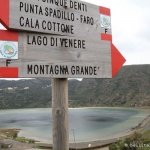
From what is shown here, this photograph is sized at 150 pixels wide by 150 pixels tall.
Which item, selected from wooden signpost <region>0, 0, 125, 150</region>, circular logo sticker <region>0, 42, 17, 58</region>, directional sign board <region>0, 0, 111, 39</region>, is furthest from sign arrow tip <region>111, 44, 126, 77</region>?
circular logo sticker <region>0, 42, 17, 58</region>

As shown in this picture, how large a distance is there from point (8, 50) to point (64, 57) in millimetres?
779

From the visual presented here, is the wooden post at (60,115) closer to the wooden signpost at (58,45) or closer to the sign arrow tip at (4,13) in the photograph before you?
the wooden signpost at (58,45)

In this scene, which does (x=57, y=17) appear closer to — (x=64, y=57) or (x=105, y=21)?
(x=64, y=57)

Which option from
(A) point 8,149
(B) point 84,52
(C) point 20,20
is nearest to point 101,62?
(B) point 84,52

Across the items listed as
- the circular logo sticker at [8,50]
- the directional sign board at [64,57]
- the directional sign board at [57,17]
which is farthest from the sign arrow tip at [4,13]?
the circular logo sticker at [8,50]

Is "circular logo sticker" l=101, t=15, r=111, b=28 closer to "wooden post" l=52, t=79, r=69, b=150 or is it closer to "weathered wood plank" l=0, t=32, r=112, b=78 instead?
"weathered wood plank" l=0, t=32, r=112, b=78

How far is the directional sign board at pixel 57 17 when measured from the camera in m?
2.71

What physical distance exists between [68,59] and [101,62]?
1.96 feet

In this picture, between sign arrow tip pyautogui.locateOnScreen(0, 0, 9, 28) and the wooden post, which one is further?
the wooden post

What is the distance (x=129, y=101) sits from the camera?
616ft

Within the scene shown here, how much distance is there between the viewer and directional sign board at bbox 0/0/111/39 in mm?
2707

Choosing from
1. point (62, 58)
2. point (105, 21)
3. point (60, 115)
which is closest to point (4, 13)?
point (62, 58)

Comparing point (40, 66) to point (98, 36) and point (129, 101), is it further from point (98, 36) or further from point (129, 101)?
point (129, 101)

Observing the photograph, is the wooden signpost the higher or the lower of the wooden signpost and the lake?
the higher
